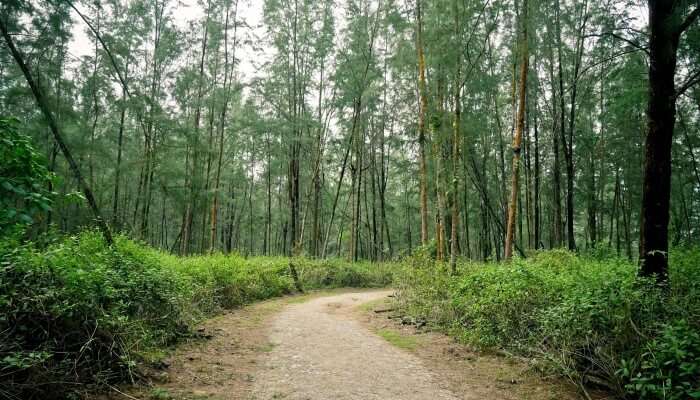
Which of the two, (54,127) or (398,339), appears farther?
(398,339)

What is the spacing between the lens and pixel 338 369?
4812 millimetres

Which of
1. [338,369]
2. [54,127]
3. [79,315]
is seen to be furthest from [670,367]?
[54,127]

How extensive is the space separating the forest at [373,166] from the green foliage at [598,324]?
0.10 feet

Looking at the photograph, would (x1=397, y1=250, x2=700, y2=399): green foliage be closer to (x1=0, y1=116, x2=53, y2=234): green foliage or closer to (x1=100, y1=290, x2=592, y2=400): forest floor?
(x1=100, y1=290, x2=592, y2=400): forest floor

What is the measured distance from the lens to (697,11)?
409 cm

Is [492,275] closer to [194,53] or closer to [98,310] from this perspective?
[98,310]

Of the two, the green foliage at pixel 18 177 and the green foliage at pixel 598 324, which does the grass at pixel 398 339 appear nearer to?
the green foliage at pixel 598 324

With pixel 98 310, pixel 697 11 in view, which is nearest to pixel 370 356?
pixel 98 310

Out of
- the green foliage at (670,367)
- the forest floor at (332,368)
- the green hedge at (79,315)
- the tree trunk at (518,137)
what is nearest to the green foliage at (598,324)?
the green foliage at (670,367)

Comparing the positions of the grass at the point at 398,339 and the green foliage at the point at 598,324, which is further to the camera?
the grass at the point at 398,339

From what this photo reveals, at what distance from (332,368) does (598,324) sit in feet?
10.3

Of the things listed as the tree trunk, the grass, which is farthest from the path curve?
the tree trunk

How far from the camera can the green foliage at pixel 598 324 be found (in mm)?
3502

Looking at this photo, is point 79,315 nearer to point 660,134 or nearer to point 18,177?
point 18,177
